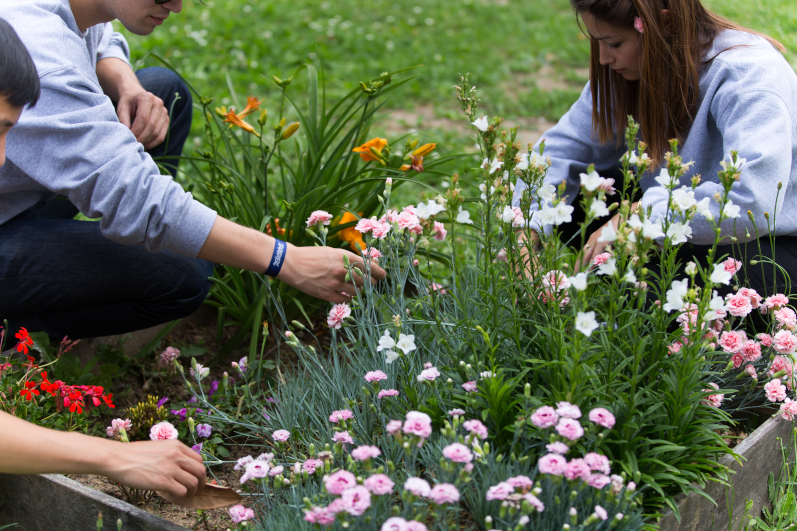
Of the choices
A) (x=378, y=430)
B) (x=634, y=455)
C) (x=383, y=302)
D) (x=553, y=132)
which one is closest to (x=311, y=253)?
(x=383, y=302)

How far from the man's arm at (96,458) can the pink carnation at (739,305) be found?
127cm

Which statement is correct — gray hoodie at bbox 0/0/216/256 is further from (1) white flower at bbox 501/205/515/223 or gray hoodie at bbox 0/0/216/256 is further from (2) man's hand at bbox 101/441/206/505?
(1) white flower at bbox 501/205/515/223

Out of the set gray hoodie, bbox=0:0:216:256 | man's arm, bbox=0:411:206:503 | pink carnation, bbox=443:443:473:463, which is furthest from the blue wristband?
pink carnation, bbox=443:443:473:463

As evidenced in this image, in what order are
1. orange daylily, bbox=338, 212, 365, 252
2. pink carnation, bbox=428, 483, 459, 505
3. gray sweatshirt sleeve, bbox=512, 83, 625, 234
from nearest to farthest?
pink carnation, bbox=428, 483, 459, 505, orange daylily, bbox=338, 212, 365, 252, gray sweatshirt sleeve, bbox=512, 83, 625, 234

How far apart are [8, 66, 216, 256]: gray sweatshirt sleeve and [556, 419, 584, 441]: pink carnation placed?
101 centimetres

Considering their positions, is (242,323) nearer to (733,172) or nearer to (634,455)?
(634,455)

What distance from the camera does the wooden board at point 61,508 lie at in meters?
1.41

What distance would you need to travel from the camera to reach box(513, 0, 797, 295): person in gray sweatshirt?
1830 millimetres

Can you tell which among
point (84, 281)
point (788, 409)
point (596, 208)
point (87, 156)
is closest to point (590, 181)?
point (596, 208)

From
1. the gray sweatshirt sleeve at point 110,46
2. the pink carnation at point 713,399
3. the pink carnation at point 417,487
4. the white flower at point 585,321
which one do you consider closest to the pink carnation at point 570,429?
the white flower at point 585,321

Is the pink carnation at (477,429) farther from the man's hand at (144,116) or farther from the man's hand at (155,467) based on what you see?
the man's hand at (144,116)

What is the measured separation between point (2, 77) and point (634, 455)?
1.42 metres

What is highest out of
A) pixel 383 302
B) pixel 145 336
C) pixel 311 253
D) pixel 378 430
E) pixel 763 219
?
pixel 763 219

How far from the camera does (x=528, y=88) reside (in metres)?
5.80
